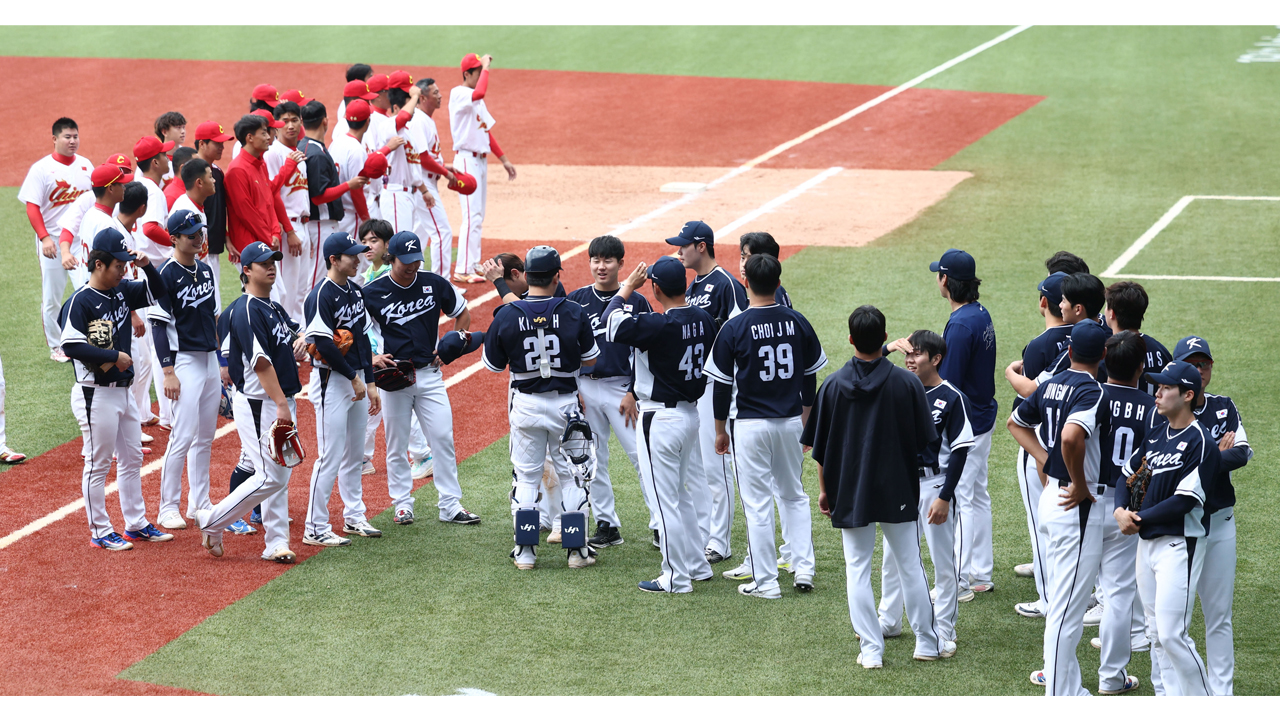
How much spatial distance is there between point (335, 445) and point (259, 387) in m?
0.55

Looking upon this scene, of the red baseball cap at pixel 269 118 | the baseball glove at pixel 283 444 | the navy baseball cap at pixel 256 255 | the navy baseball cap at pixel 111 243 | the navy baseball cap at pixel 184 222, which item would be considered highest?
the red baseball cap at pixel 269 118

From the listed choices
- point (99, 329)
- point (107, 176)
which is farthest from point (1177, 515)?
point (107, 176)

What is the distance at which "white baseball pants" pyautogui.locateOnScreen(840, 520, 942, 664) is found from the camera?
5.64 meters

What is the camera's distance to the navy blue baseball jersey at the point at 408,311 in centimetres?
742

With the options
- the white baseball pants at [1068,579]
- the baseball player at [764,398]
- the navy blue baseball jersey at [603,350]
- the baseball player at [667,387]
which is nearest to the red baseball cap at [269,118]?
the navy blue baseball jersey at [603,350]

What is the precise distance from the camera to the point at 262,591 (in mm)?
6668

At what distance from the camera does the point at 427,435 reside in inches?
302

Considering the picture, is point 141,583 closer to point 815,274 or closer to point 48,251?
point 48,251

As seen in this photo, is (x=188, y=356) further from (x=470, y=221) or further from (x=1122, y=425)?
(x=470, y=221)

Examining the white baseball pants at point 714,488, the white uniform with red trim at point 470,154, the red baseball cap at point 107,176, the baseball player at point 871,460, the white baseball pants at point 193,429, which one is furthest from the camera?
the white uniform with red trim at point 470,154

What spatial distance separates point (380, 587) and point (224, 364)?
158 cm

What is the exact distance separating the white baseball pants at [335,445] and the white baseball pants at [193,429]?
25.8 inches

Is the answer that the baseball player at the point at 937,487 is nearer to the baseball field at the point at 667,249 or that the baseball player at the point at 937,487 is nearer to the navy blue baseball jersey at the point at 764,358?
the baseball field at the point at 667,249

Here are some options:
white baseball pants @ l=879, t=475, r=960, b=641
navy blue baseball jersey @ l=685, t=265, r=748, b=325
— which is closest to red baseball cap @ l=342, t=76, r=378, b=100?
navy blue baseball jersey @ l=685, t=265, r=748, b=325
